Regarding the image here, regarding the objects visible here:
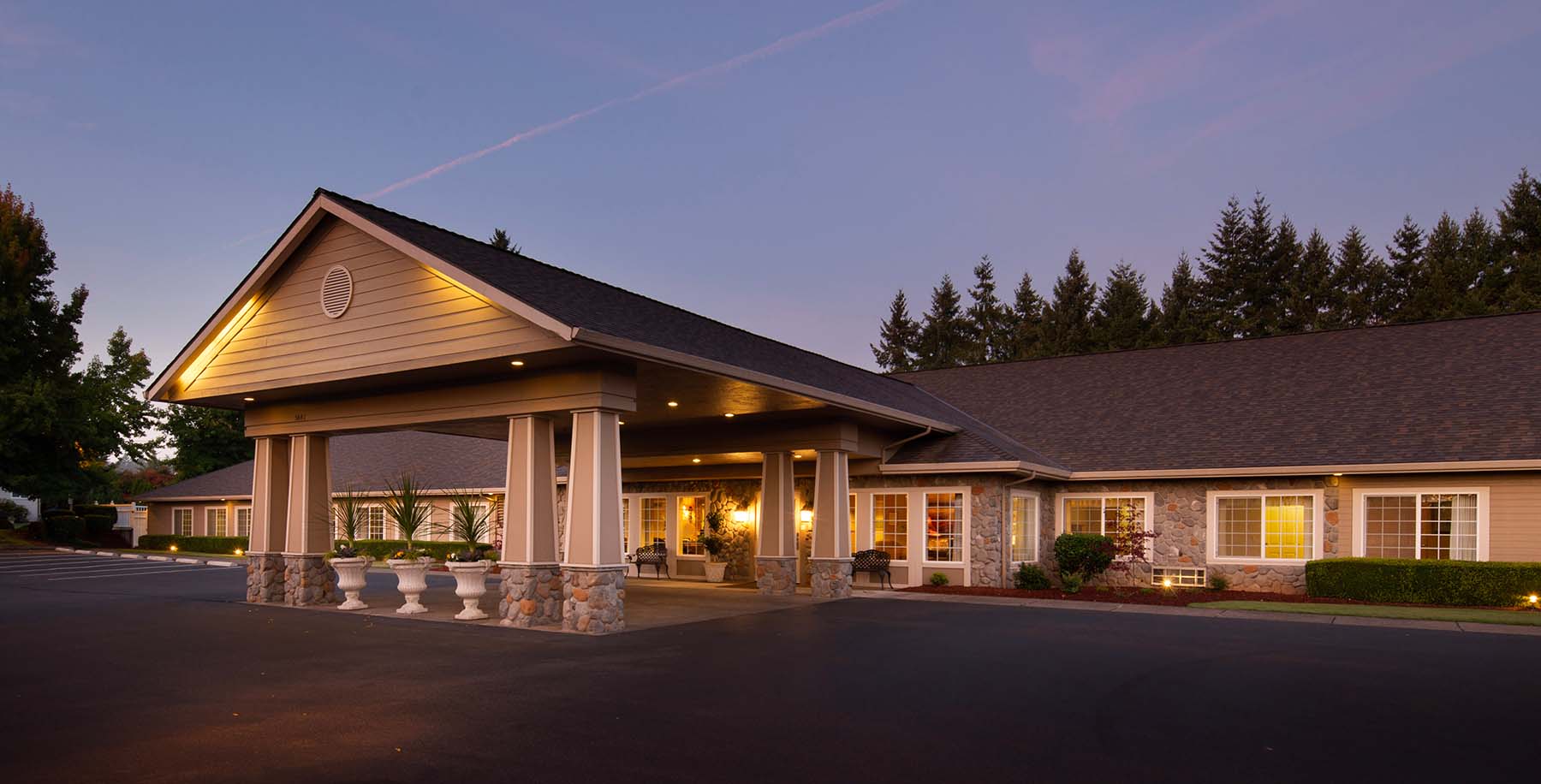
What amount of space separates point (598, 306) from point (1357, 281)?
44.3m

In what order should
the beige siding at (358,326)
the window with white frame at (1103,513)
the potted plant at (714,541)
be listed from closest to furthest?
1. the beige siding at (358,326)
2. the window with white frame at (1103,513)
3. the potted plant at (714,541)

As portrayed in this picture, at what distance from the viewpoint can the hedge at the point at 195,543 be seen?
3597cm

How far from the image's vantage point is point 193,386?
1683cm

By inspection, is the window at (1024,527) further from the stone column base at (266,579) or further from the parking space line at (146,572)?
the parking space line at (146,572)

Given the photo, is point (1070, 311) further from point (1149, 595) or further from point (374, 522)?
point (374, 522)

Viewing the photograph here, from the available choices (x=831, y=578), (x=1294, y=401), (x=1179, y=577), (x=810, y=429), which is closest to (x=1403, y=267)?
(x=1294, y=401)

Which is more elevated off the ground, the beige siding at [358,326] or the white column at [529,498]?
the beige siding at [358,326]

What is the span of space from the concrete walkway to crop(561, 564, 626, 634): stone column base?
676 centimetres

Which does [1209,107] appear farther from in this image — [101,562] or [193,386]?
[101,562]

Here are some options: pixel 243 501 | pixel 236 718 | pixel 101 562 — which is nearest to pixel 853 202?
pixel 243 501

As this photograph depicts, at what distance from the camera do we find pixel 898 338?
6109 centimetres

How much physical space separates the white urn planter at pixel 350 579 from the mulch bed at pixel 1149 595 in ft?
34.2

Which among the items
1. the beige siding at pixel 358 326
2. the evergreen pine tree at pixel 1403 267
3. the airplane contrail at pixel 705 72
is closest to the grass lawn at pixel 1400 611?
the beige siding at pixel 358 326

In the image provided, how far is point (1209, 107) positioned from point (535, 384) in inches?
923
